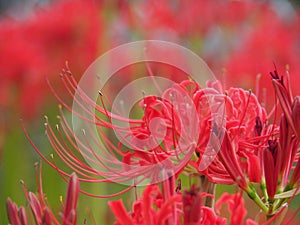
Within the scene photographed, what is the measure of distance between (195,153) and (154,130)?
0.07 metres

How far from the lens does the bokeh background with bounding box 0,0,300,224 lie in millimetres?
2008

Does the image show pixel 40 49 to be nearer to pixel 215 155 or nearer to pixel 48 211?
pixel 215 155

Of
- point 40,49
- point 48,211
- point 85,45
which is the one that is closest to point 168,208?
point 48,211

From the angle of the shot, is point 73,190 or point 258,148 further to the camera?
point 258,148

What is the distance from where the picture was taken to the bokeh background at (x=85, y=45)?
6.59ft

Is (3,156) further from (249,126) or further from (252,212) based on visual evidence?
(249,126)

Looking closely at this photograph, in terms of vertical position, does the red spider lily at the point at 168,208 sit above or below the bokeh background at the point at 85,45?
below

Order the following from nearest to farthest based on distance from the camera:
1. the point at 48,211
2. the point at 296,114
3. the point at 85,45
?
1. the point at 48,211
2. the point at 296,114
3. the point at 85,45

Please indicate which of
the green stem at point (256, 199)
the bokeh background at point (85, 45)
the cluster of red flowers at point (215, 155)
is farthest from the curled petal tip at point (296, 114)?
the bokeh background at point (85, 45)

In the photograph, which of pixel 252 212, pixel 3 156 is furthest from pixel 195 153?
pixel 3 156

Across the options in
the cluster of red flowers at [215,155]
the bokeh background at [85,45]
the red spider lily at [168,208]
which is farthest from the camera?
the bokeh background at [85,45]

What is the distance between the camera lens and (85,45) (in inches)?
84.9

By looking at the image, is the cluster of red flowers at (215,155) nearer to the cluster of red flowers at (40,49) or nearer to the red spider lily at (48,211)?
the red spider lily at (48,211)

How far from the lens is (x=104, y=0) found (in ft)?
5.64
